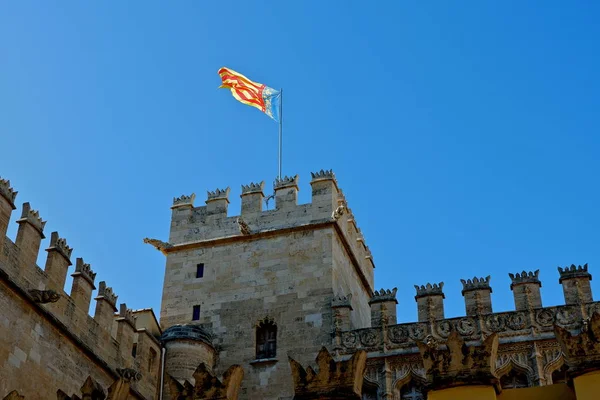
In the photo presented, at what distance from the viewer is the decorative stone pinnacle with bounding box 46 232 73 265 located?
54.9 ft

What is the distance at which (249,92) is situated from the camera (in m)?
27.8

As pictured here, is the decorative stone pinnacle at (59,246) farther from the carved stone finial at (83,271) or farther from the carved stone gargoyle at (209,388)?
the carved stone gargoyle at (209,388)

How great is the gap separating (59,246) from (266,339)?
19.9ft

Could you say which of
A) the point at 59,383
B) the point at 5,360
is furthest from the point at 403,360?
the point at 5,360

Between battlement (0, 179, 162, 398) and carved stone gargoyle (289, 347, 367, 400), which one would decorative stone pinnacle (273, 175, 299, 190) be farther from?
carved stone gargoyle (289, 347, 367, 400)

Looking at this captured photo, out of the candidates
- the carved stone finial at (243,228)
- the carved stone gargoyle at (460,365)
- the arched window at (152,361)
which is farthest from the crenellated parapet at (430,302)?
the carved stone gargoyle at (460,365)

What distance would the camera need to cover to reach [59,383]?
1603 centimetres

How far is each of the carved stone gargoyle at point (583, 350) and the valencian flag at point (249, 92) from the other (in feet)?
65.9

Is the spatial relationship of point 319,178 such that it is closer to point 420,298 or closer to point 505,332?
point 420,298

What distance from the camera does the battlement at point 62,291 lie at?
15.2m

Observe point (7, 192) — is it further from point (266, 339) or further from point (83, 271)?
point (266, 339)

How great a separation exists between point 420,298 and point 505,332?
2.13m

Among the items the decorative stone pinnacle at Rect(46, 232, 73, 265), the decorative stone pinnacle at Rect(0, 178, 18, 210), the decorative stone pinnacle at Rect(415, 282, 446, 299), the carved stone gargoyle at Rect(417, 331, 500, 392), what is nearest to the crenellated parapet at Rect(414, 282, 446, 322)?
the decorative stone pinnacle at Rect(415, 282, 446, 299)

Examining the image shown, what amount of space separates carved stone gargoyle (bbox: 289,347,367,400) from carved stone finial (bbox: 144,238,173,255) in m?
14.6
